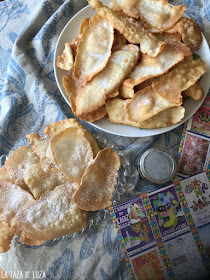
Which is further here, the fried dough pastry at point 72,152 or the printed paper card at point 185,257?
the printed paper card at point 185,257

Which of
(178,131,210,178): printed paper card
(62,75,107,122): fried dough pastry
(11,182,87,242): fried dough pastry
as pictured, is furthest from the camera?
(178,131,210,178): printed paper card

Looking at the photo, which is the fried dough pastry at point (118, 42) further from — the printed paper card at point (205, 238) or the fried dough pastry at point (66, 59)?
the printed paper card at point (205, 238)

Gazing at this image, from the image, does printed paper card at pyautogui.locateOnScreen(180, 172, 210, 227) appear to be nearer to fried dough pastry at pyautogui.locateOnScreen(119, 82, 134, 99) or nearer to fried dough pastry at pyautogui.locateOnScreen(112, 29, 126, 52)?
fried dough pastry at pyautogui.locateOnScreen(119, 82, 134, 99)

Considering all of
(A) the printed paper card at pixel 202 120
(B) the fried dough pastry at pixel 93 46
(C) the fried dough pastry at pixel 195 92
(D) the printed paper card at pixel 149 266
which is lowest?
(D) the printed paper card at pixel 149 266

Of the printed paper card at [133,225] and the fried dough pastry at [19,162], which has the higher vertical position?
the fried dough pastry at [19,162]

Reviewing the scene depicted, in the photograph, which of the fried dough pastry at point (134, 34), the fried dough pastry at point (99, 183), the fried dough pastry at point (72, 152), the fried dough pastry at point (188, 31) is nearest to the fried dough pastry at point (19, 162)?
the fried dough pastry at point (72, 152)

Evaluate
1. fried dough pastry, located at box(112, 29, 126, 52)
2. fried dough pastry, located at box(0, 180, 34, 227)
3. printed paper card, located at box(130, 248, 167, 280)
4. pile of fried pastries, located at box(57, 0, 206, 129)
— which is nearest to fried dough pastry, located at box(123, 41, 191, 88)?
pile of fried pastries, located at box(57, 0, 206, 129)

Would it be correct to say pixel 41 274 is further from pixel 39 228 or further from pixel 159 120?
pixel 159 120
